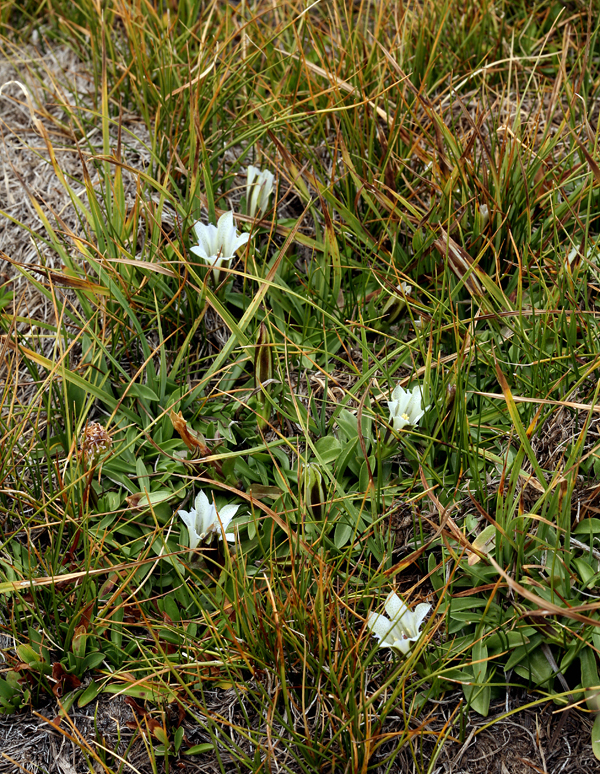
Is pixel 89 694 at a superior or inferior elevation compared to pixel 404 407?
inferior

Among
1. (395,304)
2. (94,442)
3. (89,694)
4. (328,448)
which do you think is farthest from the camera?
(395,304)

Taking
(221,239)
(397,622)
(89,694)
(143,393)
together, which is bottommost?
(89,694)

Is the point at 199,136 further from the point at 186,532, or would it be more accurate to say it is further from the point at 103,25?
the point at 186,532

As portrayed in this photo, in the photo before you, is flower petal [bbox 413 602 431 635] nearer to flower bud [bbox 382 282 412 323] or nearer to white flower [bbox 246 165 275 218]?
flower bud [bbox 382 282 412 323]

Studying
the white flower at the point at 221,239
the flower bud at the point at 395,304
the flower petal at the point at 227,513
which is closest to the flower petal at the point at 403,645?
the flower petal at the point at 227,513

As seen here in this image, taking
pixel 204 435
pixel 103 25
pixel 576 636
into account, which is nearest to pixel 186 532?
pixel 204 435

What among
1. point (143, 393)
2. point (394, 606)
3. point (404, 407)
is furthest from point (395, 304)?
point (394, 606)

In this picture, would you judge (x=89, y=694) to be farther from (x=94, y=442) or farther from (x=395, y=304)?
(x=395, y=304)

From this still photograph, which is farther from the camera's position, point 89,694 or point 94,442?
point 94,442
